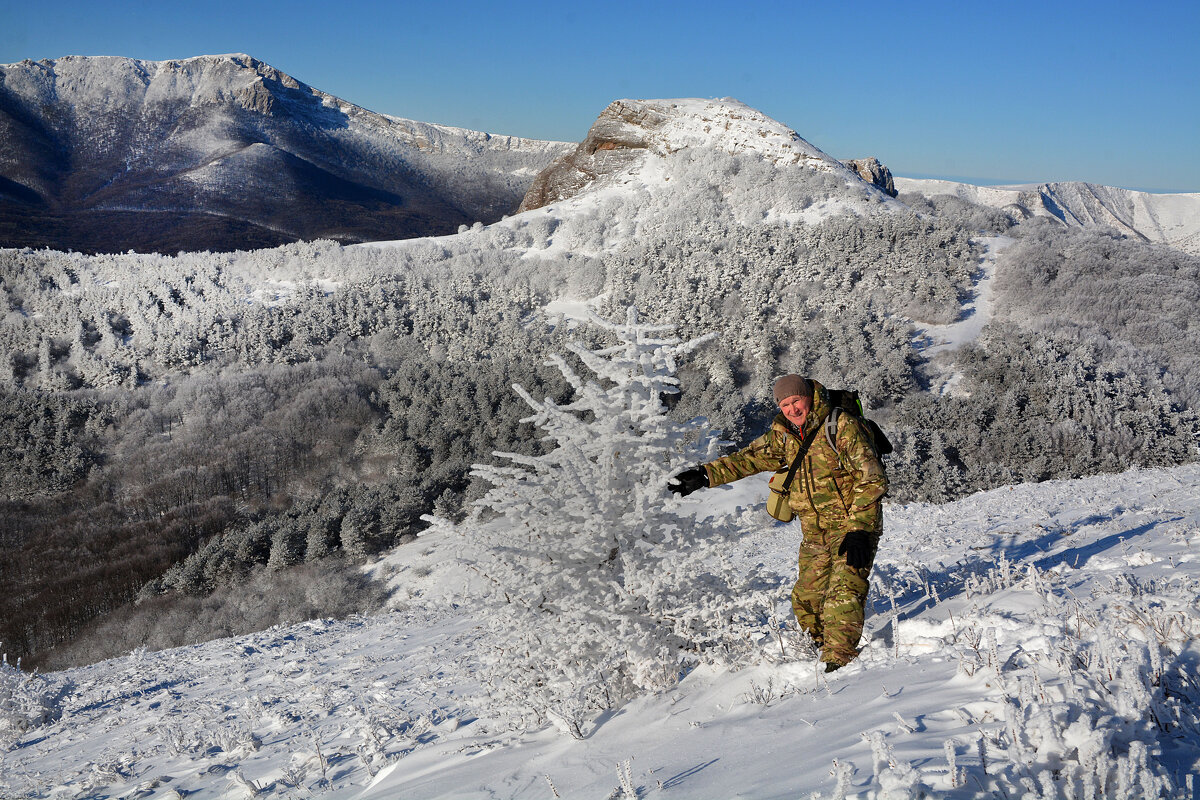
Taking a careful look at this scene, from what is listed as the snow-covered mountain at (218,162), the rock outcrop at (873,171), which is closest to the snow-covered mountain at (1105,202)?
the rock outcrop at (873,171)

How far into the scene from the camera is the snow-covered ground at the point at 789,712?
7.21 ft

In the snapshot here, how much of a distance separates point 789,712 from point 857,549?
0.84m

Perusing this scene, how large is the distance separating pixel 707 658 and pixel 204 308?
1802 centimetres

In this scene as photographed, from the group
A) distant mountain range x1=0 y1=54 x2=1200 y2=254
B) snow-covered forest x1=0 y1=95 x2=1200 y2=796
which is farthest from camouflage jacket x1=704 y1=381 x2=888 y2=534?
distant mountain range x1=0 y1=54 x2=1200 y2=254

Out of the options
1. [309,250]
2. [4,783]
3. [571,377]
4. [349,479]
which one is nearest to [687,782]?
[571,377]

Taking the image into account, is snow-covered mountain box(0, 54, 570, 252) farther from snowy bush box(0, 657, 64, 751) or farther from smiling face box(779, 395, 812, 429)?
smiling face box(779, 395, 812, 429)

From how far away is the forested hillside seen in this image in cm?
1036

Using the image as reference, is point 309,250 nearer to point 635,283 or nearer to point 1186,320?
point 635,283

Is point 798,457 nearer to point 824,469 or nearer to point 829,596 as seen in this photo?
point 824,469

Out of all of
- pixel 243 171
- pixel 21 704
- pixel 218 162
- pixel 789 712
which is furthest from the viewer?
pixel 218 162

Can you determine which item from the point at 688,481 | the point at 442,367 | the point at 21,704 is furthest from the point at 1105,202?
the point at 21,704

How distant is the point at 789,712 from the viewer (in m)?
3.02

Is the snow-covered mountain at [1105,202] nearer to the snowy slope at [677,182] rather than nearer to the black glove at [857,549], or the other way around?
the snowy slope at [677,182]

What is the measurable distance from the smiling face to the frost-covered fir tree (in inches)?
18.7
